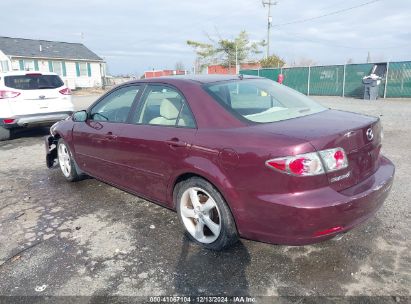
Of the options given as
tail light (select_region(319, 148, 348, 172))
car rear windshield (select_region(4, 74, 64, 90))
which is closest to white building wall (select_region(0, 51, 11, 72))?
car rear windshield (select_region(4, 74, 64, 90))

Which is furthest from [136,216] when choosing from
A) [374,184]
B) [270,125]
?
[374,184]

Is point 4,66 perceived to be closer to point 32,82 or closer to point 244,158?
point 32,82

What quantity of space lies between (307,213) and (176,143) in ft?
4.31

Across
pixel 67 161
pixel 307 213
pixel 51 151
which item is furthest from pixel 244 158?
pixel 51 151

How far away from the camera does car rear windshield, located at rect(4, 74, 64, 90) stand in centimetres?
821

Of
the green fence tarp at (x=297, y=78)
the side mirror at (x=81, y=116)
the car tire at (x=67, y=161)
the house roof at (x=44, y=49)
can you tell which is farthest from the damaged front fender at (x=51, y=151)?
the house roof at (x=44, y=49)

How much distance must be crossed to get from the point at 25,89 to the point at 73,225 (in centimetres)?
582

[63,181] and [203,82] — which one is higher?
[203,82]

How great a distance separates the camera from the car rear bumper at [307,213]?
2.40m

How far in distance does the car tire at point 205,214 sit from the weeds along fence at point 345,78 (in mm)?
17158

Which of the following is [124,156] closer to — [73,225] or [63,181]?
[73,225]

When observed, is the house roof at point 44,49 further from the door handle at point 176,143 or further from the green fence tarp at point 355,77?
the door handle at point 176,143

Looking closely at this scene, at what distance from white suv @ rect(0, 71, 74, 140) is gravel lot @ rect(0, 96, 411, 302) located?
14.7ft

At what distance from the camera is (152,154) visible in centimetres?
339
